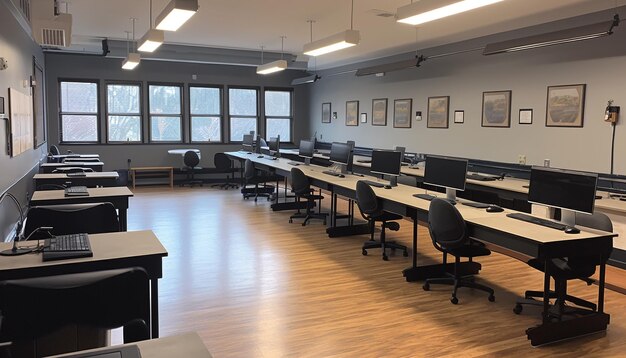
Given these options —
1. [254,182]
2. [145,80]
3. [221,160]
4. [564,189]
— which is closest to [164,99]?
[145,80]

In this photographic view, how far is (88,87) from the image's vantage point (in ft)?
36.6

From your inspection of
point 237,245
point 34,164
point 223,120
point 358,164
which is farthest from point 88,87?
point 237,245

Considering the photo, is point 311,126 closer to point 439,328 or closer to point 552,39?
point 552,39

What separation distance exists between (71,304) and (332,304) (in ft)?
8.58

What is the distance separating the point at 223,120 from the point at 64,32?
6657 mm

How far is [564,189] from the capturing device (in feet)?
12.2

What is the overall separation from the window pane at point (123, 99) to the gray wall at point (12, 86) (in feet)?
14.9

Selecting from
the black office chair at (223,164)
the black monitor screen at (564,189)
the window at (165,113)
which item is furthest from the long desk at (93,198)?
the window at (165,113)

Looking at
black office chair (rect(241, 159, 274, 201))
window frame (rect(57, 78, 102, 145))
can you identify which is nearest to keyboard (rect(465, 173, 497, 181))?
black office chair (rect(241, 159, 274, 201))

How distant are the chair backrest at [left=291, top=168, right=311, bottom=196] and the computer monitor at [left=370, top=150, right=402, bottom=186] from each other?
4.56 ft

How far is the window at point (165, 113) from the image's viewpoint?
11750 millimetres

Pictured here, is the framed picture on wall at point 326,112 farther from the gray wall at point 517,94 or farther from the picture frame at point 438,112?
the picture frame at point 438,112

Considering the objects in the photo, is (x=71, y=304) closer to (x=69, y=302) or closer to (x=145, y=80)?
(x=69, y=302)

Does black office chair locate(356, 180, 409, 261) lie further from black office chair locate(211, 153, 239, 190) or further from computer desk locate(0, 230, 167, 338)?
black office chair locate(211, 153, 239, 190)
